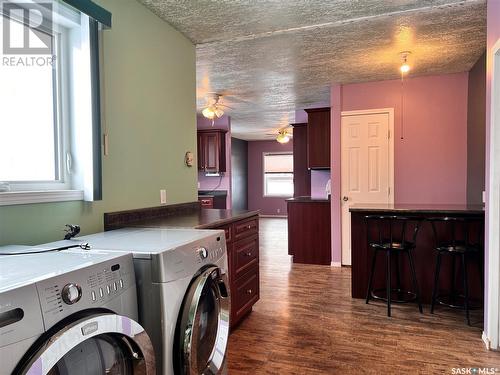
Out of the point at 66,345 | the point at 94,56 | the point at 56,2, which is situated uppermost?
the point at 56,2

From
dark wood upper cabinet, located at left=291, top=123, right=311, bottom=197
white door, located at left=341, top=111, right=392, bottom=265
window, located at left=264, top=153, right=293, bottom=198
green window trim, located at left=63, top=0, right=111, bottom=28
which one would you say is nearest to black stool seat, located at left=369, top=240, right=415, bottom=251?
white door, located at left=341, top=111, right=392, bottom=265

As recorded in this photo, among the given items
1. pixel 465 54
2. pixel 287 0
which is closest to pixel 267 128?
pixel 465 54

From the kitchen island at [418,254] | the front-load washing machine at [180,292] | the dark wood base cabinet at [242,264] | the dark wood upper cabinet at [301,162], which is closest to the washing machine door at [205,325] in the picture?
the front-load washing machine at [180,292]

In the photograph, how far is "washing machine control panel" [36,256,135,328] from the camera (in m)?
0.89

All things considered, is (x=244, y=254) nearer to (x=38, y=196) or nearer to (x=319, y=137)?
(x=38, y=196)

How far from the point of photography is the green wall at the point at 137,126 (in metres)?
1.76

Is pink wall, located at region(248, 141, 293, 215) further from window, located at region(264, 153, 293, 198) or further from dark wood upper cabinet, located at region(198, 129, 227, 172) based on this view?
dark wood upper cabinet, located at region(198, 129, 227, 172)

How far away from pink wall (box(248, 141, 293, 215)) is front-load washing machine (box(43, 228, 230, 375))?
898cm

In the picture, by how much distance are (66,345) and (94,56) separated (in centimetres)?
162

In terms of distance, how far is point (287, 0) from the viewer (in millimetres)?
2412

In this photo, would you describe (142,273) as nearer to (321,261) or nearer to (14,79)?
(14,79)

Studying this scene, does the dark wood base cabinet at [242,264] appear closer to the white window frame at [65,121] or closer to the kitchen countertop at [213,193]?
the white window frame at [65,121]

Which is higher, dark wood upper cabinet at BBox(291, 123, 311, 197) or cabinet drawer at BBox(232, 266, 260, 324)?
dark wood upper cabinet at BBox(291, 123, 311, 197)

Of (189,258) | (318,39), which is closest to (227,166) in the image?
(318,39)
